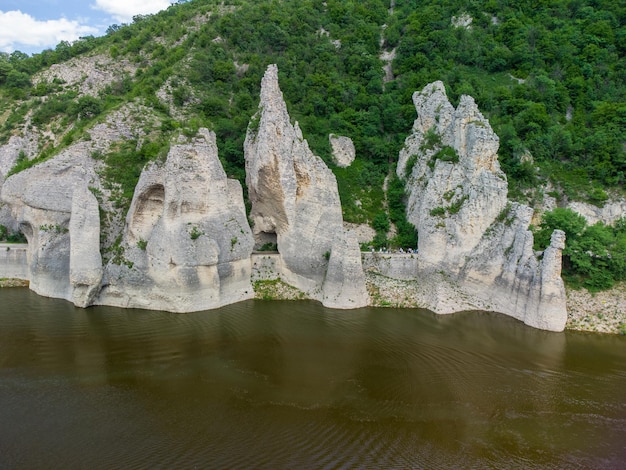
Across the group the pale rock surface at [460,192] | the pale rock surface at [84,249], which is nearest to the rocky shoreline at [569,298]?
the pale rock surface at [460,192]

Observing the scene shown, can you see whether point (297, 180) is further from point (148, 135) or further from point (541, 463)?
point (541, 463)

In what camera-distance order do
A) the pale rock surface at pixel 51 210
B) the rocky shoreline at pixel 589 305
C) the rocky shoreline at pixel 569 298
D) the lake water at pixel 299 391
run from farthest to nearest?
the pale rock surface at pixel 51 210, the rocky shoreline at pixel 569 298, the rocky shoreline at pixel 589 305, the lake water at pixel 299 391

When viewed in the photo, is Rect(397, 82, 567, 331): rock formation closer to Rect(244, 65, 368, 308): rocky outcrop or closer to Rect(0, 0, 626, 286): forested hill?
Rect(0, 0, 626, 286): forested hill

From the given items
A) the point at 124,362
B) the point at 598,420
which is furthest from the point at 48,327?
the point at 598,420

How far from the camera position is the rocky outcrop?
2762 cm

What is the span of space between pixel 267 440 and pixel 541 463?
896 cm

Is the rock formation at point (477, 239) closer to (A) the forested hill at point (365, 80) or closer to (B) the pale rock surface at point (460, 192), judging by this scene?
(B) the pale rock surface at point (460, 192)

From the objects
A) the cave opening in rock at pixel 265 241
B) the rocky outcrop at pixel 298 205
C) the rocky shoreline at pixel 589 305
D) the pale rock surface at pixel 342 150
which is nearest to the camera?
the rocky shoreline at pixel 589 305

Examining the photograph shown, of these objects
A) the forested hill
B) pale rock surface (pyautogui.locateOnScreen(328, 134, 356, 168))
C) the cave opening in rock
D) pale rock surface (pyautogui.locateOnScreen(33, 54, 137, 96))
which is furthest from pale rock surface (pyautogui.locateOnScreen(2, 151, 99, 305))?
pale rock surface (pyautogui.locateOnScreen(328, 134, 356, 168))

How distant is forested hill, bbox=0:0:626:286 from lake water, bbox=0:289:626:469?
37.1ft

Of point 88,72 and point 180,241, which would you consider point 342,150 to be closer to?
point 180,241

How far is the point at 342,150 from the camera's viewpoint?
37812 millimetres

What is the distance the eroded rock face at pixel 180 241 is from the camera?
25.4 m

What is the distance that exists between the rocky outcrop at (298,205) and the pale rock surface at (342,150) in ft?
25.8
